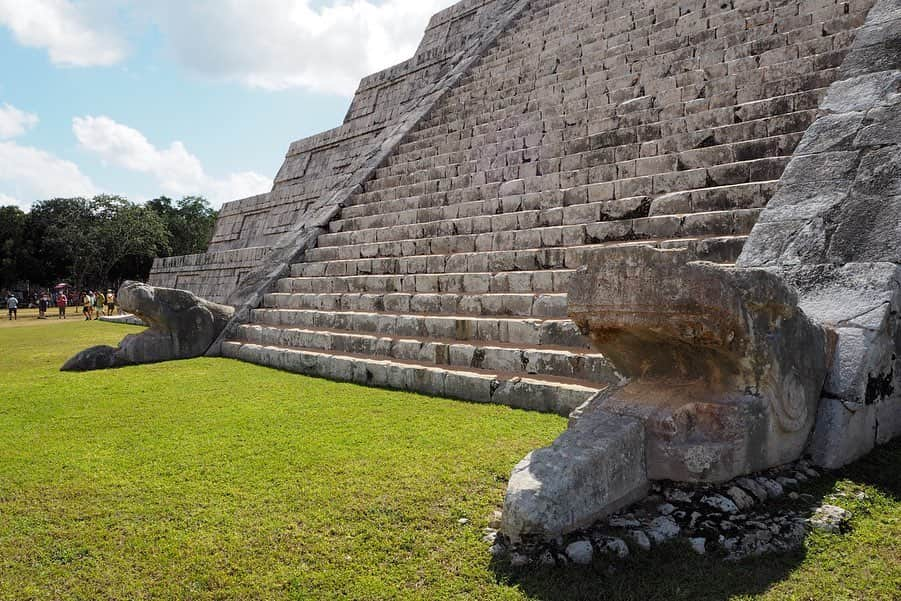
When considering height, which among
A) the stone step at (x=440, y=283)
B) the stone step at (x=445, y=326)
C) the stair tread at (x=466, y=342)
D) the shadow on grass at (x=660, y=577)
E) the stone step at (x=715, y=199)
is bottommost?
the shadow on grass at (x=660, y=577)

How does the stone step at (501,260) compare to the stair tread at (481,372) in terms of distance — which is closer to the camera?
the stair tread at (481,372)

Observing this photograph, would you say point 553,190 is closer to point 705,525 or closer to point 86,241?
point 705,525

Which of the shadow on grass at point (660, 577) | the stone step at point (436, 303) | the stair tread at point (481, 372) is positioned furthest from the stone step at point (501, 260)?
the shadow on grass at point (660, 577)

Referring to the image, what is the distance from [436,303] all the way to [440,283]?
1.07 feet

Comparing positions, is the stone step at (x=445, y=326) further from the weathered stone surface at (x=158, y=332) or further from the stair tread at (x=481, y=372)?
the weathered stone surface at (x=158, y=332)

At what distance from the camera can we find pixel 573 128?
8.23 metres

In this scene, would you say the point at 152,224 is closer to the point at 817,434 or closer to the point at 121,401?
the point at 121,401

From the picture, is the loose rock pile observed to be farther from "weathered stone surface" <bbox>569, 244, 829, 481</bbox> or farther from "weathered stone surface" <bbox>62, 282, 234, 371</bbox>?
"weathered stone surface" <bbox>62, 282, 234, 371</bbox>

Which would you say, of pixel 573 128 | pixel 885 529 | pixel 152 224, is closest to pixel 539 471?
pixel 885 529

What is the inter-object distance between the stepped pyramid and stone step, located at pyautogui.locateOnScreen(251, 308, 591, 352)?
0.02 metres

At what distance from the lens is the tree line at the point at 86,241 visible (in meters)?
33.1

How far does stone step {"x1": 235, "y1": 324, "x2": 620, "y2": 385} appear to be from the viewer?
481 cm

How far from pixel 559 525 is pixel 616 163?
5.29m

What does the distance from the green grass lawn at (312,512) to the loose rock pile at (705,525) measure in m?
0.07
